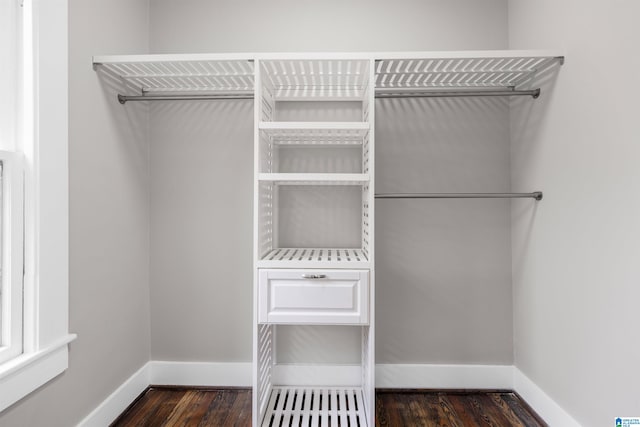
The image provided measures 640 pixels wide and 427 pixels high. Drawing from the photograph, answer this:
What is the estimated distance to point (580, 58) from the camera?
1441 mm

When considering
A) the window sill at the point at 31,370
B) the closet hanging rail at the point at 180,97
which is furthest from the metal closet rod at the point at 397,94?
the window sill at the point at 31,370

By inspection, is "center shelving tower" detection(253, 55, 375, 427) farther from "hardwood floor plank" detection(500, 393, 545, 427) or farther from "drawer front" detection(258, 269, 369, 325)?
"hardwood floor plank" detection(500, 393, 545, 427)

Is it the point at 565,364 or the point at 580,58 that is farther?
the point at 565,364

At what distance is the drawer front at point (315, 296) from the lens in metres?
1.57

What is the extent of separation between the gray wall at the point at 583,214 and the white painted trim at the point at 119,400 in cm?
193

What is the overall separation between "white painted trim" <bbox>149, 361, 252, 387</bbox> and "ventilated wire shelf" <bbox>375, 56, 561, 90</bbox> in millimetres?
1678

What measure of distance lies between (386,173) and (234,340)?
4.00 ft

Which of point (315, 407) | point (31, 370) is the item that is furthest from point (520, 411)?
point (31, 370)

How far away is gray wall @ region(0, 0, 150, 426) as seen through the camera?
1.45 metres

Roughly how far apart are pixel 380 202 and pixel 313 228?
0.39 meters

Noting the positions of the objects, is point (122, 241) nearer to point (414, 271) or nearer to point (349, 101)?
point (349, 101)

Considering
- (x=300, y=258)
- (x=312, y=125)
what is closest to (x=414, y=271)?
(x=300, y=258)

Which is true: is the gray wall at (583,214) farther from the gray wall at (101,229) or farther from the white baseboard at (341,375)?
the gray wall at (101,229)

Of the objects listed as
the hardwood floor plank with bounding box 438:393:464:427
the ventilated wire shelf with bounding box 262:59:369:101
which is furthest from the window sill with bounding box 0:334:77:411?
the hardwood floor plank with bounding box 438:393:464:427
